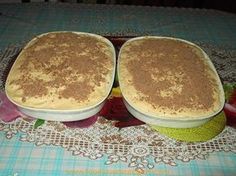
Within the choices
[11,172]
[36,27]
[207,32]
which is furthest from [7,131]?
[207,32]

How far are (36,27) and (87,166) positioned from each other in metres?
0.92

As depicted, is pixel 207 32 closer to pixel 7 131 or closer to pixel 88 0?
pixel 7 131

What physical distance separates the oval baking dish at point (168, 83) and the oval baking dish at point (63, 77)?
78 millimetres

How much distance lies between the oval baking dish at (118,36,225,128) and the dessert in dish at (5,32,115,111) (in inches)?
3.1

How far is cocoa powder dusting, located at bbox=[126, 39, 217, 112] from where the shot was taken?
981mm

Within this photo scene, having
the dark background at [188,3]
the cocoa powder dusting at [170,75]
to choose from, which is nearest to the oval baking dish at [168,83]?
the cocoa powder dusting at [170,75]

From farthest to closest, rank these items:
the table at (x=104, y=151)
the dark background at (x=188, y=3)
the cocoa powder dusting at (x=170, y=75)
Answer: the dark background at (x=188, y=3), the cocoa powder dusting at (x=170, y=75), the table at (x=104, y=151)

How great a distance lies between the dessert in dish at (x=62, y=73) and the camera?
3.12ft

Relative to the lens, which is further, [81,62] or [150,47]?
[150,47]

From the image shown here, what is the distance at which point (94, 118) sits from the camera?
1.02m

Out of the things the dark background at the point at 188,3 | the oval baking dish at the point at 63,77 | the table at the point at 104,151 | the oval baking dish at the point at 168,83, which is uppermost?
the oval baking dish at the point at 168,83

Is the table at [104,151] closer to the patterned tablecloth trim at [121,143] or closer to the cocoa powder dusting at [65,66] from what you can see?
the patterned tablecloth trim at [121,143]

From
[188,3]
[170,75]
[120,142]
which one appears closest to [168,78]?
[170,75]

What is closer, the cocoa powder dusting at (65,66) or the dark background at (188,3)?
the cocoa powder dusting at (65,66)
